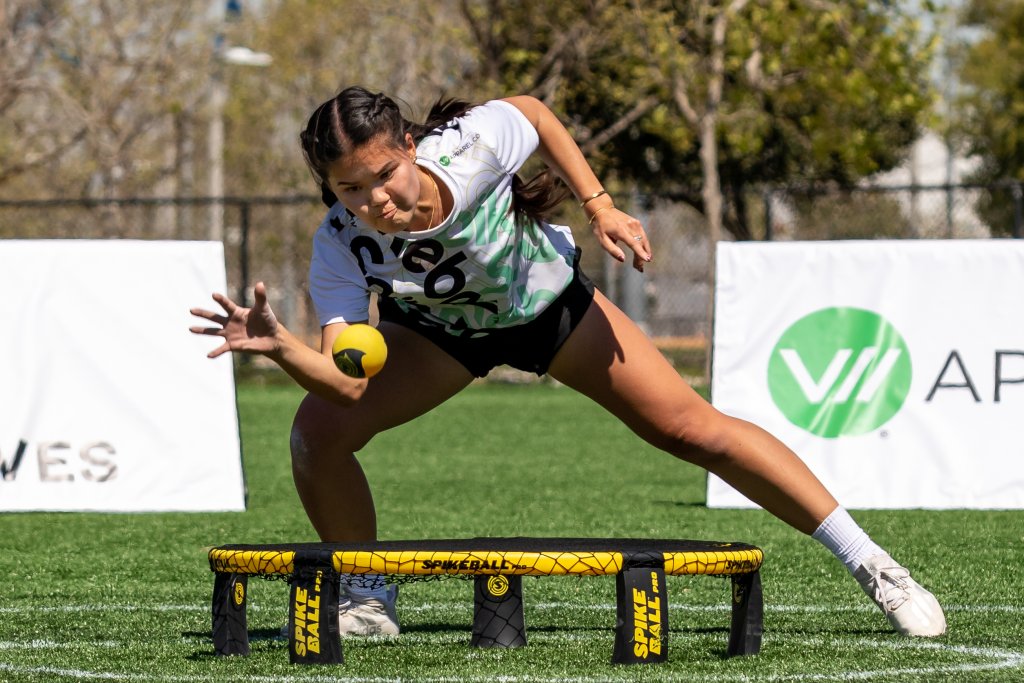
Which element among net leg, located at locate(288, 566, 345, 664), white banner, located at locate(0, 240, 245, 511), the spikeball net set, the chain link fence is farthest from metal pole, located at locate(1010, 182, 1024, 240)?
net leg, located at locate(288, 566, 345, 664)

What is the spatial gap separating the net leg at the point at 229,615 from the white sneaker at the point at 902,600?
6.03ft

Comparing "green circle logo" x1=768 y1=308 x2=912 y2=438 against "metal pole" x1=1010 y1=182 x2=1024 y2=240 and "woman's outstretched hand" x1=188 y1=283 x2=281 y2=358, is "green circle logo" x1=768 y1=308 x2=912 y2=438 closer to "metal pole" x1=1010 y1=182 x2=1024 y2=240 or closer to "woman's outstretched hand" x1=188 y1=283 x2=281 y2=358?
"woman's outstretched hand" x1=188 y1=283 x2=281 y2=358

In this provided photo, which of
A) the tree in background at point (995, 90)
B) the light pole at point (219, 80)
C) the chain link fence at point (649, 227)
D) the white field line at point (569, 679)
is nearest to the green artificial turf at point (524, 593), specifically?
the white field line at point (569, 679)

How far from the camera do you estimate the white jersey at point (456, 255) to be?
14.8 ft

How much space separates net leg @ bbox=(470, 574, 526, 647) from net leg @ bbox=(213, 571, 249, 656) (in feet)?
2.25

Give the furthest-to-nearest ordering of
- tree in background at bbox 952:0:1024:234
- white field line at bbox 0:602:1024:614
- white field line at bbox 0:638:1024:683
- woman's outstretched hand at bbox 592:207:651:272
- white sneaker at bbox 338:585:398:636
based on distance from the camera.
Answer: tree in background at bbox 952:0:1024:234
white field line at bbox 0:602:1024:614
white sneaker at bbox 338:585:398:636
woman's outstretched hand at bbox 592:207:651:272
white field line at bbox 0:638:1024:683

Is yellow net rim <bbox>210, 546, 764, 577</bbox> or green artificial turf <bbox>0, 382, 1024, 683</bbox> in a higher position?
yellow net rim <bbox>210, 546, 764, 577</bbox>

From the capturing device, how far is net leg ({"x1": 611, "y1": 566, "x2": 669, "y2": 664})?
14.3ft

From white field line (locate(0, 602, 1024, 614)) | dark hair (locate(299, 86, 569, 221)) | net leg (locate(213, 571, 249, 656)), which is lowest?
white field line (locate(0, 602, 1024, 614))

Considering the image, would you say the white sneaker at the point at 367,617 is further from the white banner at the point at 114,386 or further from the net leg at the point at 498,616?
the white banner at the point at 114,386

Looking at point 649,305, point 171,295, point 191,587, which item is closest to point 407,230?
point 191,587

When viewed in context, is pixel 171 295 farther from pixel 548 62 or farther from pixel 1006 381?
pixel 548 62

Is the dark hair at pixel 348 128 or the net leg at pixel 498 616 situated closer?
the dark hair at pixel 348 128

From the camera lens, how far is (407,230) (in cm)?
446
